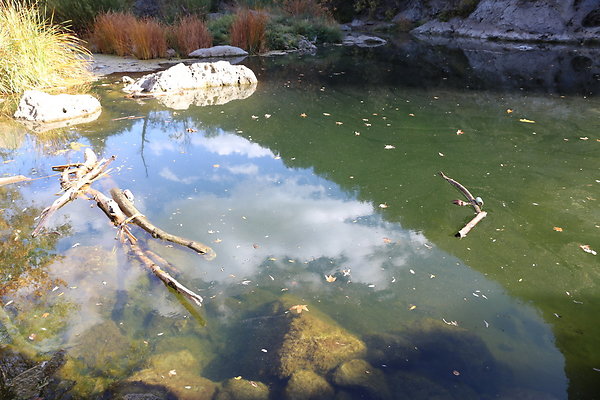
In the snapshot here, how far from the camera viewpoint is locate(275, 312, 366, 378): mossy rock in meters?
2.17

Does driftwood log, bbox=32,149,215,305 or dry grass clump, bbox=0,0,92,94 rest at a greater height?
dry grass clump, bbox=0,0,92,94

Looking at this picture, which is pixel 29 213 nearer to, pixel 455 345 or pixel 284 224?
pixel 284 224

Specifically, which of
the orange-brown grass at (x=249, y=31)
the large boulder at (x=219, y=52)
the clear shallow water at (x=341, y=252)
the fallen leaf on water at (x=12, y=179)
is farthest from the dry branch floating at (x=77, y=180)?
the orange-brown grass at (x=249, y=31)

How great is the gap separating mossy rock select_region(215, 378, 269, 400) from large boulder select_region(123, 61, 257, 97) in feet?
20.7

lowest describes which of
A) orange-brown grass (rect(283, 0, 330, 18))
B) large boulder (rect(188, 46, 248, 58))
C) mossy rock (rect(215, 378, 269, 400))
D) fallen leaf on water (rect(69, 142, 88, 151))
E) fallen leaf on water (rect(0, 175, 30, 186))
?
large boulder (rect(188, 46, 248, 58))

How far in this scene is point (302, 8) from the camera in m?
18.2

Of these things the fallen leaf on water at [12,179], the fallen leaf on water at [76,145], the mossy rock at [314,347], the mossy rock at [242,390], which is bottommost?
the fallen leaf on water at [76,145]

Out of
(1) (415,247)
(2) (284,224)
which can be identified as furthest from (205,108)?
(1) (415,247)

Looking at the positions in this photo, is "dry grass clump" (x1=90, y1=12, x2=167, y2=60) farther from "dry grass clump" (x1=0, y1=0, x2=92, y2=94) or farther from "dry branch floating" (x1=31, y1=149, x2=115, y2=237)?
"dry branch floating" (x1=31, y1=149, x2=115, y2=237)

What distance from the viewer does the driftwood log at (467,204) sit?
10.9ft

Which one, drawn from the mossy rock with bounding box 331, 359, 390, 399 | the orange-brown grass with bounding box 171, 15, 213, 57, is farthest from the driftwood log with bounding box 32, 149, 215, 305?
the orange-brown grass with bounding box 171, 15, 213, 57

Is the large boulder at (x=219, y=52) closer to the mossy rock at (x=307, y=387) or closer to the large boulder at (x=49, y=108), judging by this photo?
the large boulder at (x=49, y=108)

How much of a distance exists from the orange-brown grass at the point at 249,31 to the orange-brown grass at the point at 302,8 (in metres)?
5.80

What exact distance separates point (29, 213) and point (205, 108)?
142 inches
